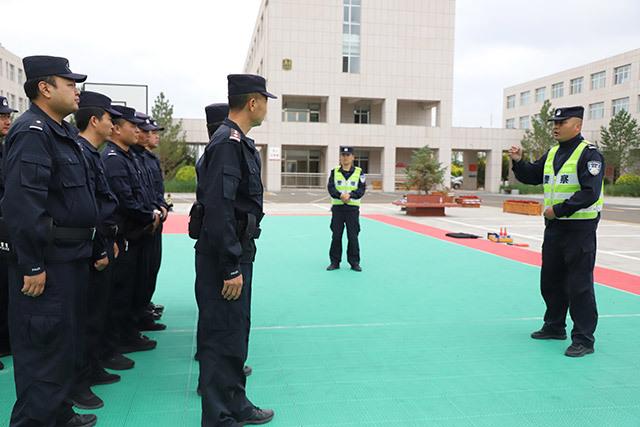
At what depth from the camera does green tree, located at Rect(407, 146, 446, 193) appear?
19.4 meters

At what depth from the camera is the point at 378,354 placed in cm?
434

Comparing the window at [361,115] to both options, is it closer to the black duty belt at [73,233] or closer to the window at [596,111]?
the window at [596,111]

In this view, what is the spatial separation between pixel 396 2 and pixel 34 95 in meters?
42.1

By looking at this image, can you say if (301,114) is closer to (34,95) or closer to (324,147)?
(324,147)

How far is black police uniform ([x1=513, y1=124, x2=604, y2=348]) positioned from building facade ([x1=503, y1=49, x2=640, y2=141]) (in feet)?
166

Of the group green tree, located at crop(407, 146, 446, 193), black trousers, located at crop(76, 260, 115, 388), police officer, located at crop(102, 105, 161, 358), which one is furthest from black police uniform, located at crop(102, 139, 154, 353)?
green tree, located at crop(407, 146, 446, 193)

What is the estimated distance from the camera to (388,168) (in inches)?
1617

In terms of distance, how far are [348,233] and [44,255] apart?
5.78 meters

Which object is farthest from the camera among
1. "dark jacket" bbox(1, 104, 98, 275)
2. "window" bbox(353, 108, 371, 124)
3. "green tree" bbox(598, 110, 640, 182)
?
"window" bbox(353, 108, 371, 124)

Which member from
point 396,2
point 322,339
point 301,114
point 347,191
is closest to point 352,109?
point 301,114

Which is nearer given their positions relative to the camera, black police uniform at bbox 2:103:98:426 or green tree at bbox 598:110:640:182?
black police uniform at bbox 2:103:98:426

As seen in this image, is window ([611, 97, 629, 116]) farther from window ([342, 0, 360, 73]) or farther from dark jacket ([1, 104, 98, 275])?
dark jacket ([1, 104, 98, 275])

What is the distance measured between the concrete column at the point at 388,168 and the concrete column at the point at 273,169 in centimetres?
837

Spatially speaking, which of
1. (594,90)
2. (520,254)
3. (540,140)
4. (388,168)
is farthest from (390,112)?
(520,254)
